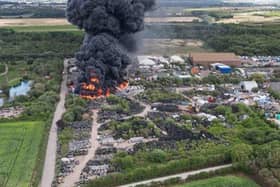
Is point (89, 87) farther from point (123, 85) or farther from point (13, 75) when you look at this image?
point (13, 75)

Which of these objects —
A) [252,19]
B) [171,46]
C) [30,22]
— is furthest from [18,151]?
[252,19]

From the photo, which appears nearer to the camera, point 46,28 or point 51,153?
point 51,153

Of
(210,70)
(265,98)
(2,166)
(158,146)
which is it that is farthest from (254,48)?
→ (2,166)

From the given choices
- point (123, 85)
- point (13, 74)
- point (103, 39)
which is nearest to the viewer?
point (103, 39)

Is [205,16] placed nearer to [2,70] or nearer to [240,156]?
[2,70]

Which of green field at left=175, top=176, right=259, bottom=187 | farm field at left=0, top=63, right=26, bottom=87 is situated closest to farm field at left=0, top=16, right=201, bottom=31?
farm field at left=0, top=63, right=26, bottom=87
